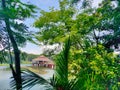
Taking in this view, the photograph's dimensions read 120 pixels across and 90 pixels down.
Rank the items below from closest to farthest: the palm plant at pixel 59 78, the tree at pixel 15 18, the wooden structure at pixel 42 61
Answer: the palm plant at pixel 59 78, the tree at pixel 15 18, the wooden structure at pixel 42 61

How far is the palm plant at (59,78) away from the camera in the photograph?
228 centimetres

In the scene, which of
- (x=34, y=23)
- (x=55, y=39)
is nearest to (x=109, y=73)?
(x=55, y=39)

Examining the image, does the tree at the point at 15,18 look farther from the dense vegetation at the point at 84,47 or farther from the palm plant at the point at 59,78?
the palm plant at the point at 59,78

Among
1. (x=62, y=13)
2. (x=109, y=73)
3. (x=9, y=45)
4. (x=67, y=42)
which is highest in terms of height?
(x=62, y=13)

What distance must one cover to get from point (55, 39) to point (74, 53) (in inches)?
106

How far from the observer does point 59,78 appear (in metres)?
2.33

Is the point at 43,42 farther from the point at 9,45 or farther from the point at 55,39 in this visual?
the point at 9,45

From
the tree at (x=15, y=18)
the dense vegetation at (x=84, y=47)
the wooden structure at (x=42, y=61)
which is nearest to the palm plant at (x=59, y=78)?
the dense vegetation at (x=84, y=47)

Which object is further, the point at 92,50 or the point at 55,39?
the point at 55,39

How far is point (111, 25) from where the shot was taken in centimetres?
793

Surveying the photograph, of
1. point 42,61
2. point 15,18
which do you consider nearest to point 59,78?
point 15,18

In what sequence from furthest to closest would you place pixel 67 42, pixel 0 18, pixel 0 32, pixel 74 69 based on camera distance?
pixel 74 69
pixel 0 32
pixel 0 18
pixel 67 42

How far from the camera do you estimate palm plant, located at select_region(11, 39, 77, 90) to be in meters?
2.28

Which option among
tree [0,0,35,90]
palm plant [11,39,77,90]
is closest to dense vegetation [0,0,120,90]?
Result: palm plant [11,39,77,90]
